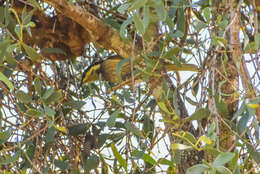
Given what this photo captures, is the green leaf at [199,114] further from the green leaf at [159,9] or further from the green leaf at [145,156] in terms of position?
Result: the green leaf at [159,9]

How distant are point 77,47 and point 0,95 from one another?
1.32 feet

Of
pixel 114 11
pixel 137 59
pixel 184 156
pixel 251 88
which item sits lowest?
pixel 184 156

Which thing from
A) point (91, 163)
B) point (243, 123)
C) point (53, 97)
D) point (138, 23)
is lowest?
point (91, 163)

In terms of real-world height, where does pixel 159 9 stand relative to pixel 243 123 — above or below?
above

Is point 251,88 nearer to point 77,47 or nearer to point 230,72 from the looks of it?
point 230,72

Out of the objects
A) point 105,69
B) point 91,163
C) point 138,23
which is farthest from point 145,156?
point 105,69

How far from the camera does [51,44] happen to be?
1.90 m

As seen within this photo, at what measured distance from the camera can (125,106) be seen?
158 cm

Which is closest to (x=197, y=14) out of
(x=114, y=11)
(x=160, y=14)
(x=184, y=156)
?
(x=114, y=11)

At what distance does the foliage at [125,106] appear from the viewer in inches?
47.7

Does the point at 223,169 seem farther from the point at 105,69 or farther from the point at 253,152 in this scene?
the point at 105,69

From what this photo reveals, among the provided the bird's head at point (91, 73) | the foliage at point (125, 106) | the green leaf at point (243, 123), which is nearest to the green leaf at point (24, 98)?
the foliage at point (125, 106)

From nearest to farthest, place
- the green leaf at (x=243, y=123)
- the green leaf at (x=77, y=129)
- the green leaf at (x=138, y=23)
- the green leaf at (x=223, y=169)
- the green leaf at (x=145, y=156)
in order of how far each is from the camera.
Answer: the green leaf at (x=223, y=169), the green leaf at (x=138, y=23), the green leaf at (x=243, y=123), the green leaf at (x=145, y=156), the green leaf at (x=77, y=129)

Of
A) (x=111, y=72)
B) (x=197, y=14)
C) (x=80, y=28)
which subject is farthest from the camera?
(x=111, y=72)
